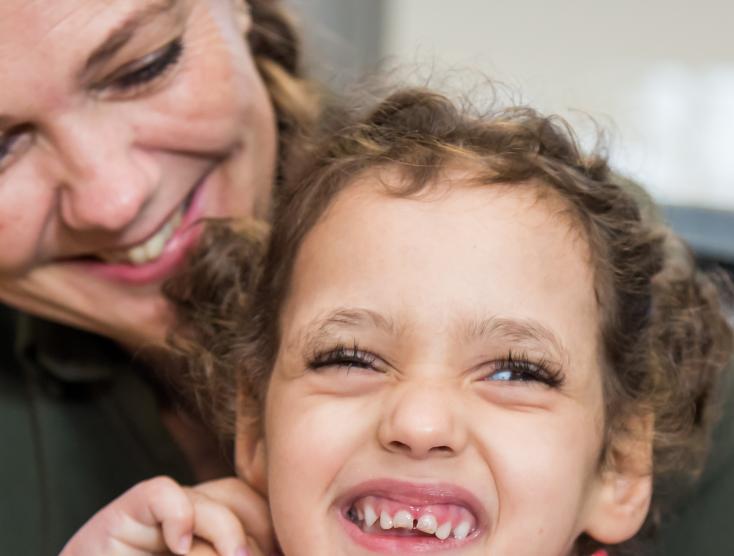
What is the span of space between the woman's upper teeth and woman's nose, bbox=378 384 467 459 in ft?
1.72

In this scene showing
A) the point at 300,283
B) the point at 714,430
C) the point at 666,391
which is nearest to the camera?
the point at 300,283

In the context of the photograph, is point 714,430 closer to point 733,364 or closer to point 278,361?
point 733,364

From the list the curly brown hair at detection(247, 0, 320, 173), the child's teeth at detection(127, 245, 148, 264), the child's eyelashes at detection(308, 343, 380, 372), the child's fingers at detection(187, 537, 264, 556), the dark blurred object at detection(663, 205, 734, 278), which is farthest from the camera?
the dark blurred object at detection(663, 205, 734, 278)

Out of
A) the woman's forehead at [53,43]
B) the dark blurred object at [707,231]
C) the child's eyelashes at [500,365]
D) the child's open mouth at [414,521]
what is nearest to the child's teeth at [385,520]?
the child's open mouth at [414,521]

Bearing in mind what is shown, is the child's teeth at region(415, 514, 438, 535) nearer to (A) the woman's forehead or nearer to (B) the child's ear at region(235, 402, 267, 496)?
(B) the child's ear at region(235, 402, 267, 496)

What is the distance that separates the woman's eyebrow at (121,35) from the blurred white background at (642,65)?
1.31m

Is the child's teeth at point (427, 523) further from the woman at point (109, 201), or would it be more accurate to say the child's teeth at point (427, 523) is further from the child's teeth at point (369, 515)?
the woman at point (109, 201)

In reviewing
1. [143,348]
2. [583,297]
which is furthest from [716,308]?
[143,348]

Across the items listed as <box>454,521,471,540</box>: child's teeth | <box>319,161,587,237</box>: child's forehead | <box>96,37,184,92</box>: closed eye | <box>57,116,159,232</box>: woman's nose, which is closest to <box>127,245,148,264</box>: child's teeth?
<box>57,116,159,232</box>: woman's nose

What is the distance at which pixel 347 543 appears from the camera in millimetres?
1235

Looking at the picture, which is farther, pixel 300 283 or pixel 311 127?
pixel 311 127

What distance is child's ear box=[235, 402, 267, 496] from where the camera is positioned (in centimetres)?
147

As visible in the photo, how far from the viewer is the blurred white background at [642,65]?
2.79 meters

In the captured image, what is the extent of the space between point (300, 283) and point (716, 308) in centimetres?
66
